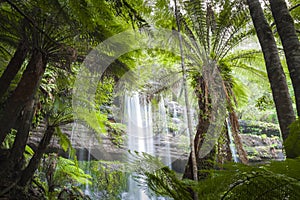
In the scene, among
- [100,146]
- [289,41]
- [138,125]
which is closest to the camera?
[289,41]

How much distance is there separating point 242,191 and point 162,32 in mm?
3106

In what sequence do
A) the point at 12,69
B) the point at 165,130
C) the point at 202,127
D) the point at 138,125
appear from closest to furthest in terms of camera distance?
the point at 12,69, the point at 202,127, the point at 138,125, the point at 165,130

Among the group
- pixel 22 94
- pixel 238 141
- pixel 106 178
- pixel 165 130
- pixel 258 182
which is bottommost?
pixel 106 178

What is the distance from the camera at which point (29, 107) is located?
6.47 feet

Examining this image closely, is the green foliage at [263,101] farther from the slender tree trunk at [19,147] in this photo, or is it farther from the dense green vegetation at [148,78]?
the slender tree trunk at [19,147]

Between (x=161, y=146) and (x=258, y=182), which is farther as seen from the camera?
(x=161, y=146)

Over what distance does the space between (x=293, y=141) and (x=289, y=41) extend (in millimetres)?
696

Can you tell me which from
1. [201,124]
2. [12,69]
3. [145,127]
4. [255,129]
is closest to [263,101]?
[201,124]

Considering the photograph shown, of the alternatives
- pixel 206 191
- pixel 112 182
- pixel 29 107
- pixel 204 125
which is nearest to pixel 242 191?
pixel 206 191

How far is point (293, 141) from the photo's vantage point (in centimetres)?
109

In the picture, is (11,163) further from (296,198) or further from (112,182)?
(112,182)

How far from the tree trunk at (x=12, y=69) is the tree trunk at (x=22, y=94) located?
0.30 ft

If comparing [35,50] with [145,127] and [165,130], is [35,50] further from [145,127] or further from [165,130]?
[165,130]

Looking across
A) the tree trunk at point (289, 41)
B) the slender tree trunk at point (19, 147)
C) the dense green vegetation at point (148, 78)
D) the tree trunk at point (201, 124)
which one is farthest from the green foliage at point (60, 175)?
the tree trunk at point (289, 41)
